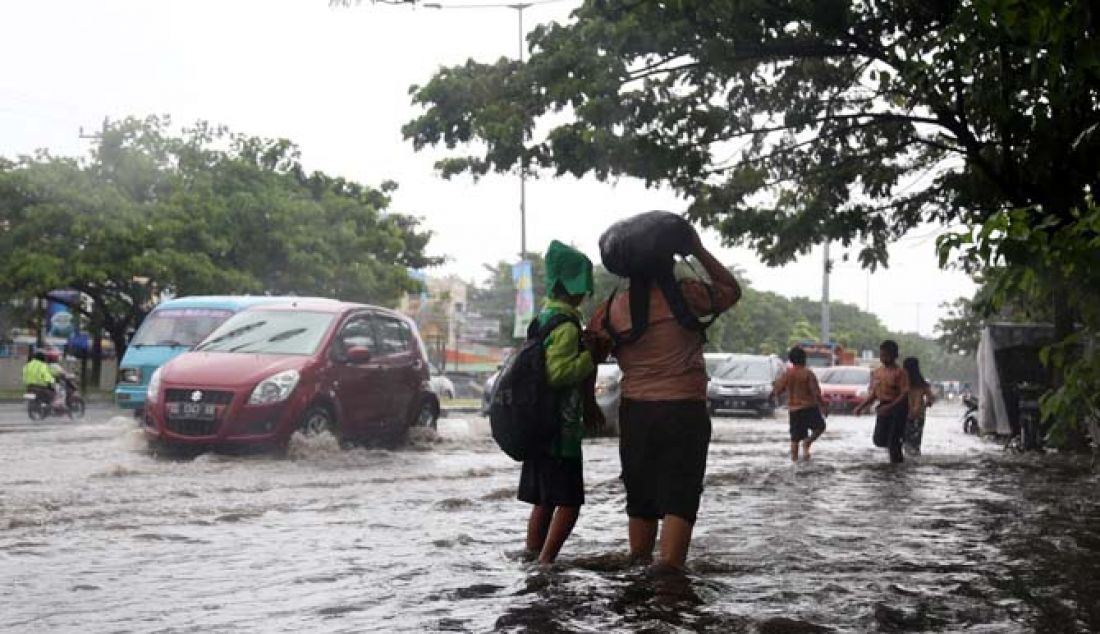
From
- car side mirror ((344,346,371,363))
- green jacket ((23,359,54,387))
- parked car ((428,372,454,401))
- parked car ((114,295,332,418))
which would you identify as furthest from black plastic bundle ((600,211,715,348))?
parked car ((428,372,454,401))

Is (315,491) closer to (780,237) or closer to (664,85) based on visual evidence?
(664,85)

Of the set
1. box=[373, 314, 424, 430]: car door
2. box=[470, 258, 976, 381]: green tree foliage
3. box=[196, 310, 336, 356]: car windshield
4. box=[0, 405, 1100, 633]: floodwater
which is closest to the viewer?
box=[0, 405, 1100, 633]: floodwater

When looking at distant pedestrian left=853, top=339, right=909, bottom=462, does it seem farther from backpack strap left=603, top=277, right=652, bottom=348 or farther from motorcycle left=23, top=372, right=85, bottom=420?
motorcycle left=23, top=372, right=85, bottom=420

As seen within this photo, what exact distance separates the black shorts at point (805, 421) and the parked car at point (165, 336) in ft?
26.0

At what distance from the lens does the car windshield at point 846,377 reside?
125 feet

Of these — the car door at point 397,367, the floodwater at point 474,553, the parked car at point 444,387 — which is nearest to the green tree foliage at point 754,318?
the parked car at point 444,387

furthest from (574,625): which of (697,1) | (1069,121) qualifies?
(697,1)

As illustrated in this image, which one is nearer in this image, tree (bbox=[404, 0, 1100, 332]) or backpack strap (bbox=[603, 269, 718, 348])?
backpack strap (bbox=[603, 269, 718, 348])

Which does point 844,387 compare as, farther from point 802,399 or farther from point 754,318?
point 754,318

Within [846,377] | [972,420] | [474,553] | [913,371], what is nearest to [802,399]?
[913,371]

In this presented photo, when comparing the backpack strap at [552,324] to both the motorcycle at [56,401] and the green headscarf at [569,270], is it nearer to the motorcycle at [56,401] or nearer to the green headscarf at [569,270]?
the green headscarf at [569,270]

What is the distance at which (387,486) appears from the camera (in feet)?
35.4

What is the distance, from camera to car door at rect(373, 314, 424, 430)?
14.4 m

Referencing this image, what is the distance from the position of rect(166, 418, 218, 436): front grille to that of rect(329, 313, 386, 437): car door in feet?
4.62
